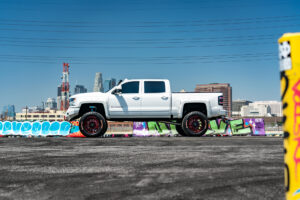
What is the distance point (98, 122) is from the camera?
40.2 ft

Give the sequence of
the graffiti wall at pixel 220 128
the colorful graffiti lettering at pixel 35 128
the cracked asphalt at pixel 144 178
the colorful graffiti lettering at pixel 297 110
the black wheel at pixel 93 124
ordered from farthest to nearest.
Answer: the colorful graffiti lettering at pixel 35 128 < the graffiti wall at pixel 220 128 < the black wheel at pixel 93 124 < the cracked asphalt at pixel 144 178 < the colorful graffiti lettering at pixel 297 110

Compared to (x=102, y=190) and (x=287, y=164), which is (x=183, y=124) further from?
(x=287, y=164)

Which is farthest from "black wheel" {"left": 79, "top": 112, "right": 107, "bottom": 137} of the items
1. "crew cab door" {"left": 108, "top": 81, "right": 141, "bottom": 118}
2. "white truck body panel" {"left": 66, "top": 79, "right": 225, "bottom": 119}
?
"crew cab door" {"left": 108, "top": 81, "right": 141, "bottom": 118}

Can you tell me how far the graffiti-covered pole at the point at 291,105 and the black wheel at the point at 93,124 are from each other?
1062 cm

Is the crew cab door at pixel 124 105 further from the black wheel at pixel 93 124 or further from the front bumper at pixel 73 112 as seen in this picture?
the front bumper at pixel 73 112

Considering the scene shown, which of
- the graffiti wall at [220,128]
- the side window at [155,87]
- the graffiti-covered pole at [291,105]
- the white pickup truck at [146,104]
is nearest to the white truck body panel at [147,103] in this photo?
the white pickup truck at [146,104]

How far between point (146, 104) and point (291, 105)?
10.8m

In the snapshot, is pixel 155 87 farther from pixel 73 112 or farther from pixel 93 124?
pixel 73 112

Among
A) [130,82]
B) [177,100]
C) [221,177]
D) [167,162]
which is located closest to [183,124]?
[177,100]

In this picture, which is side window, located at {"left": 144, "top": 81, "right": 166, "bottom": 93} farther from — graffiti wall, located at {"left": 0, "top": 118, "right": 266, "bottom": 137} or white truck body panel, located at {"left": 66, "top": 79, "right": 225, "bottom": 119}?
graffiti wall, located at {"left": 0, "top": 118, "right": 266, "bottom": 137}

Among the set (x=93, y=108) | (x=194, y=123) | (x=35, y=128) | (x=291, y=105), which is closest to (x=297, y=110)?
(x=291, y=105)

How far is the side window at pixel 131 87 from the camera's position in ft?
42.1

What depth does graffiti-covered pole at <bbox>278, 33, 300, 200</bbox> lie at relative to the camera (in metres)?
1.90

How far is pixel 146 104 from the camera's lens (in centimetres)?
1266
